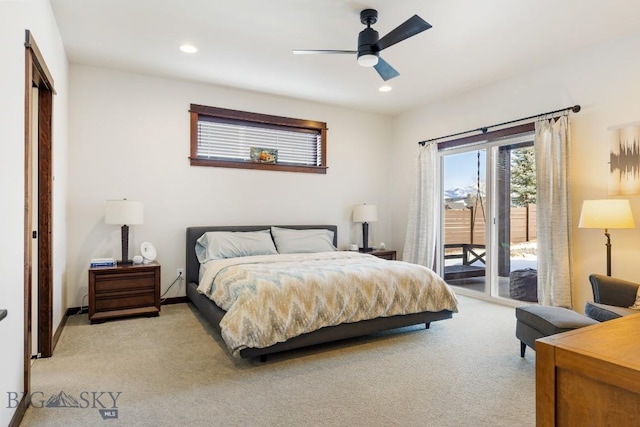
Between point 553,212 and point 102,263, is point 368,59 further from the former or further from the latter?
point 102,263

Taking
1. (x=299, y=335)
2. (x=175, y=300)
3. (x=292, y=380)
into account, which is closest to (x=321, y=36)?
(x=299, y=335)

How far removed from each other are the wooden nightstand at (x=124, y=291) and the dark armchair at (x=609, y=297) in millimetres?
4104

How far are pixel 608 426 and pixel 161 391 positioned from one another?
7.80 feet

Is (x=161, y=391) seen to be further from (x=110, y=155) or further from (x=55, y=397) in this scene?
(x=110, y=155)

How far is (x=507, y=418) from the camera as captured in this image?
2115mm

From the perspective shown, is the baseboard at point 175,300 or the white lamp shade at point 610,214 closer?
the white lamp shade at point 610,214

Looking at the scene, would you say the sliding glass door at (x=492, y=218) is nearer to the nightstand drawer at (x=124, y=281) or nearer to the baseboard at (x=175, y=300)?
the baseboard at (x=175, y=300)

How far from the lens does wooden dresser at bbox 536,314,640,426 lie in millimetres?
935

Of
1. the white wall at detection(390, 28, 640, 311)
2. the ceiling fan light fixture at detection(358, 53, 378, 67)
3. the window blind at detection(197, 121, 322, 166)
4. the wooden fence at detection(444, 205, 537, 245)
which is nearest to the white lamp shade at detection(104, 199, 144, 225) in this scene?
the window blind at detection(197, 121, 322, 166)

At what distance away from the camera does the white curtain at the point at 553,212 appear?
388 centimetres

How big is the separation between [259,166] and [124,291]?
237 centimetres

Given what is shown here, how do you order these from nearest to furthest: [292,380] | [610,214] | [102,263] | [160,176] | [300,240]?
[292,380]
[610,214]
[102,263]
[160,176]
[300,240]

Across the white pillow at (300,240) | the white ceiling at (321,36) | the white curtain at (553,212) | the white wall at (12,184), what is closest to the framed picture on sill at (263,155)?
the white ceiling at (321,36)

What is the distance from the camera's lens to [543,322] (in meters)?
2.67
